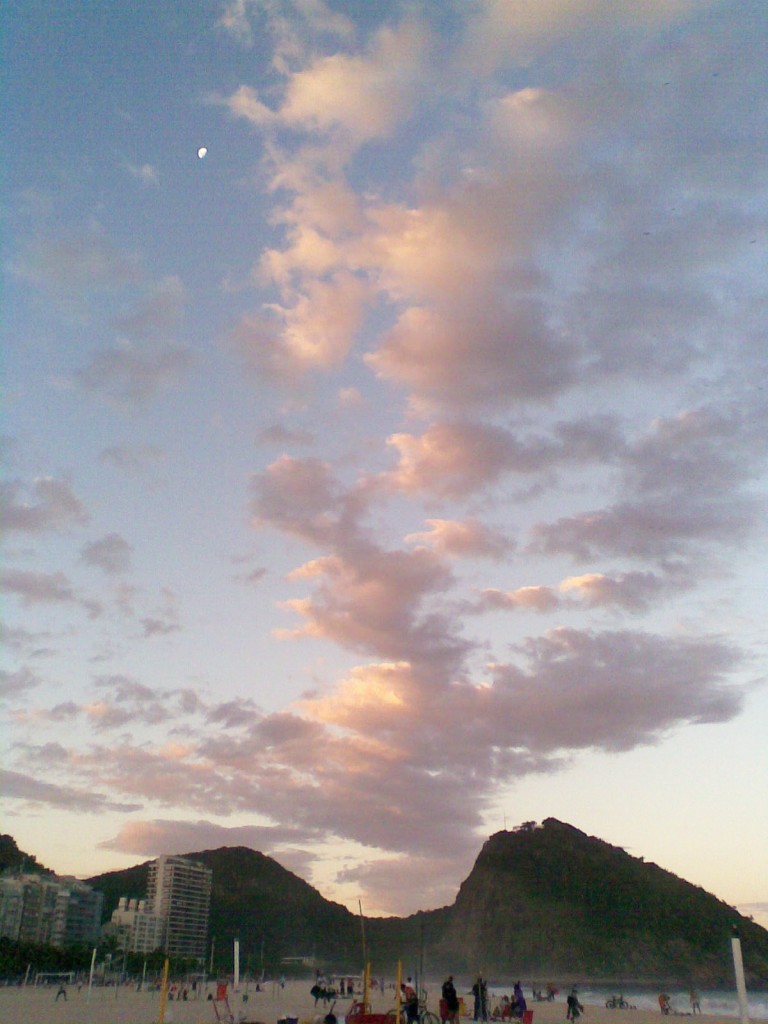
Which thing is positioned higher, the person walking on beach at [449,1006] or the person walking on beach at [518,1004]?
the person walking on beach at [449,1006]

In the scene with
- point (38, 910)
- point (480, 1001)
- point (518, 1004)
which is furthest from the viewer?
point (38, 910)

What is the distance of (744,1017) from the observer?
53.5 ft

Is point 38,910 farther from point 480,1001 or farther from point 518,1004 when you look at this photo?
point 480,1001

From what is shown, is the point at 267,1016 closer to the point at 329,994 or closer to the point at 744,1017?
the point at 329,994

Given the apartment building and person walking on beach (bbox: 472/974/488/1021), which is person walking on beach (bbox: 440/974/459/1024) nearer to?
person walking on beach (bbox: 472/974/488/1021)

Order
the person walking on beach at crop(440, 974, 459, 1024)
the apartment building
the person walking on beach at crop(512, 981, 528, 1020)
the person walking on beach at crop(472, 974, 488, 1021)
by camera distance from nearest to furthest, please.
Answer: the person walking on beach at crop(440, 974, 459, 1024)
the person walking on beach at crop(472, 974, 488, 1021)
the person walking on beach at crop(512, 981, 528, 1020)
the apartment building

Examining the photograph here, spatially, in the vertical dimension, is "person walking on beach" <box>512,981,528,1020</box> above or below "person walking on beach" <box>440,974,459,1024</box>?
below

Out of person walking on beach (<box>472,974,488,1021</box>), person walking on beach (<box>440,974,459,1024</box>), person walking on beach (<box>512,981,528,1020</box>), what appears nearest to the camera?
person walking on beach (<box>440,974,459,1024</box>)

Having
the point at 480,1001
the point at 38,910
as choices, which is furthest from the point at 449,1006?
the point at 38,910

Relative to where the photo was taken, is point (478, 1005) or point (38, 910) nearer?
point (478, 1005)

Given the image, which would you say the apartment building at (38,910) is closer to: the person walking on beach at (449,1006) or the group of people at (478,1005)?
the group of people at (478,1005)

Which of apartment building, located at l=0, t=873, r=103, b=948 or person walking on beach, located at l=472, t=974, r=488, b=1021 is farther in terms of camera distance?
apartment building, located at l=0, t=873, r=103, b=948

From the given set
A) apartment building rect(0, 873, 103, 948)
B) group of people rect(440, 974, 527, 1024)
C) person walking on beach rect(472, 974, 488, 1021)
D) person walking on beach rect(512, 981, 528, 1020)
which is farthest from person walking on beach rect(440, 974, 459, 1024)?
apartment building rect(0, 873, 103, 948)

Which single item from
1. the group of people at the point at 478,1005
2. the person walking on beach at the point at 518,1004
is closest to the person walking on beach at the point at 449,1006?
the group of people at the point at 478,1005
